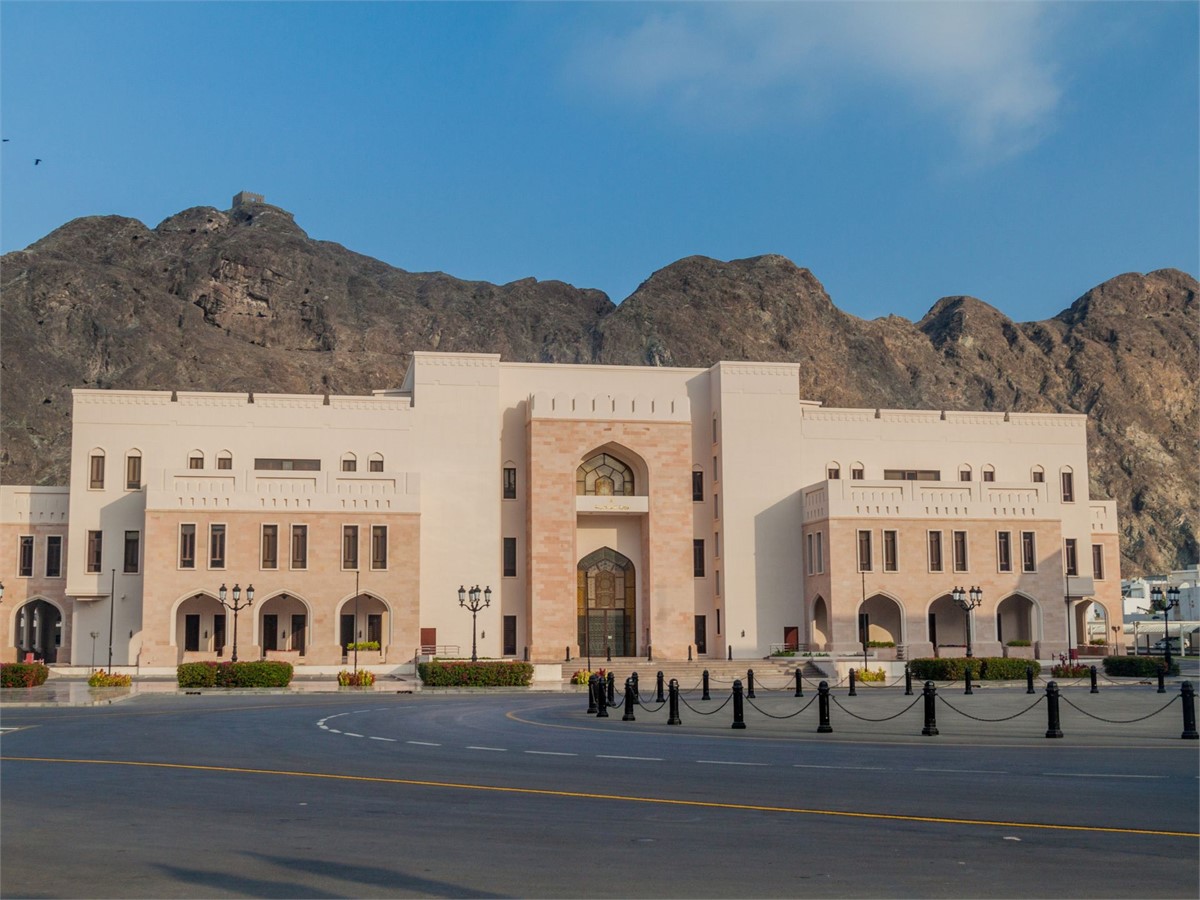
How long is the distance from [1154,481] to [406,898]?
15887 cm

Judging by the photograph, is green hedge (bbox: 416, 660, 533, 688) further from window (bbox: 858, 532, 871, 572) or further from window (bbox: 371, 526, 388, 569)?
window (bbox: 858, 532, 871, 572)

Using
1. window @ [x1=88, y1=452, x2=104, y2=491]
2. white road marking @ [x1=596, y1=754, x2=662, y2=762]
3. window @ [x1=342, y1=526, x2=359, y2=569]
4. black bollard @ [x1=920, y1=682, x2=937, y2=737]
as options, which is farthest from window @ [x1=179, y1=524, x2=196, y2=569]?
white road marking @ [x1=596, y1=754, x2=662, y2=762]

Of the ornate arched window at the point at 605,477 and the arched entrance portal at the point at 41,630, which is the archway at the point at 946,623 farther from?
the arched entrance portal at the point at 41,630

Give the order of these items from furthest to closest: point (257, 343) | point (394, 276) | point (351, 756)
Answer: point (394, 276) → point (257, 343) → point (351, 756)

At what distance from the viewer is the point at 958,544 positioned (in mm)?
56312

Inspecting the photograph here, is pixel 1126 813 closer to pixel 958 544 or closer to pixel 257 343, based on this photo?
pixel 958 544

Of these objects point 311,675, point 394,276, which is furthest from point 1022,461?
point 394,276

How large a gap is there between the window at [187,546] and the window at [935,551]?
1189 inches

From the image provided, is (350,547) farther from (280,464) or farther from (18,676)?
(18,676)

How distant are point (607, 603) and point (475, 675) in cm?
1620

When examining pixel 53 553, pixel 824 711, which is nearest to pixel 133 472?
pixel 53 553

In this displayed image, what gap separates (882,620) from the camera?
190ft

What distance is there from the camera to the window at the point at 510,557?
57281 millimetres

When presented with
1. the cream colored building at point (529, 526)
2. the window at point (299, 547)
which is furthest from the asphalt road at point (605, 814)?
the cream colored building at point (529, 526)
